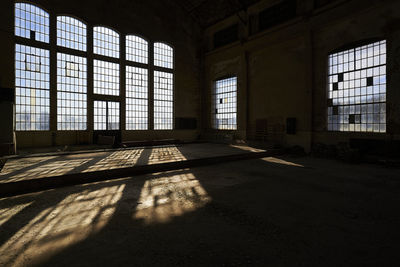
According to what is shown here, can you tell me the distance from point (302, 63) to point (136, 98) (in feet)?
37.9

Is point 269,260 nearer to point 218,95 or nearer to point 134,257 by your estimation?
point 134,257

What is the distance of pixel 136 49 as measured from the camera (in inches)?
675

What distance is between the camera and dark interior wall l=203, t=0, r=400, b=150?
10.6 m

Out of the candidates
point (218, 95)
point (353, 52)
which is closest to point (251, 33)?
point (218, 95)

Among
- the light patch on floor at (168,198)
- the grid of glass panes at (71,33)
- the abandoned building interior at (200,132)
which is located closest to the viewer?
the abandoned building interior at (200,132)

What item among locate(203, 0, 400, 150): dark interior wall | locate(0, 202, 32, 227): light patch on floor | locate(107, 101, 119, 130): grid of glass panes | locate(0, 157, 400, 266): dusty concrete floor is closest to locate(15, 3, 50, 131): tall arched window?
locate(107, 101, 119, 130): grid of glass panes

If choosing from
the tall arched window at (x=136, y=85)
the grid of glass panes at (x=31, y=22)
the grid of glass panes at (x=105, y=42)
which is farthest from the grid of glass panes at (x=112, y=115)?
the grid of glass panes at (x=31, y=22)

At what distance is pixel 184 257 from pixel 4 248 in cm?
233

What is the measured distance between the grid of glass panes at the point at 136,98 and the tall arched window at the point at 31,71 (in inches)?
194

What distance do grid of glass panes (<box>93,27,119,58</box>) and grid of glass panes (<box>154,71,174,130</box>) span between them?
3.42m

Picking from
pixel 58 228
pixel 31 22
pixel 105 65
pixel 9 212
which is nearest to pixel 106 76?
pixel 105 65

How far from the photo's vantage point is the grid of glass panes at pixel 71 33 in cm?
1393

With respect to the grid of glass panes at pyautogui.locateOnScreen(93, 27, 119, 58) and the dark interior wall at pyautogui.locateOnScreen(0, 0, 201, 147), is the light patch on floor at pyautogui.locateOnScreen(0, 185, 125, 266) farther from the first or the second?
the grid of glass panes at pyautogui.locateOnScreen(93, 27, 119, 58)

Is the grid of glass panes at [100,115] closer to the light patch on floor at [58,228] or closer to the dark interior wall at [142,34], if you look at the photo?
the dark interior wall at [142,34]
